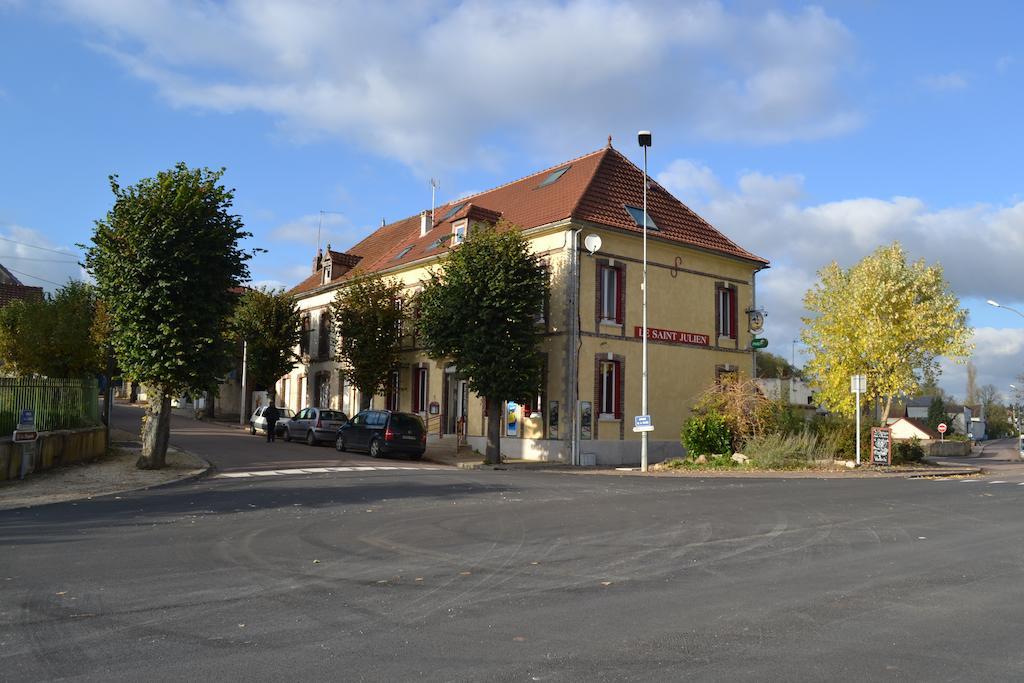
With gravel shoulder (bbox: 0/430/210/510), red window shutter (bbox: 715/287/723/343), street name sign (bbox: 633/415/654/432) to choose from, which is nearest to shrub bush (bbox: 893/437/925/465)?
red window shutter (bbox: 715/287/723/343)

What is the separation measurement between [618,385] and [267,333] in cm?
2122

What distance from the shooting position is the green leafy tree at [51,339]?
30.9 meters

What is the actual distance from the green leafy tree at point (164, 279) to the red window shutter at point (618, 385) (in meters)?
14.6

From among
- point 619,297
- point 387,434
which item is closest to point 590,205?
point 619,297

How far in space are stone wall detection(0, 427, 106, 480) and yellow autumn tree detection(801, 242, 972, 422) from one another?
95.7ft

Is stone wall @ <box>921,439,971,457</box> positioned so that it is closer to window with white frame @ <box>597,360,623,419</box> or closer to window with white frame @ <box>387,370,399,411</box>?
window with white frame @ <box>597,360,623,419</box>

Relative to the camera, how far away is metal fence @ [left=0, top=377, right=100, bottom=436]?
56.9 feet

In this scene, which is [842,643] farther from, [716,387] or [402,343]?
[402,343]

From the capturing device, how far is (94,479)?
17.6 meters

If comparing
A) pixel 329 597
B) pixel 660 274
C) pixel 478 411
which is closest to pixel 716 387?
pixel 660 274

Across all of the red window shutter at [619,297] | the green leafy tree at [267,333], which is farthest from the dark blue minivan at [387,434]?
the green leafy tree at [267,333]

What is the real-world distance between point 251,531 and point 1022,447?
5550 cm

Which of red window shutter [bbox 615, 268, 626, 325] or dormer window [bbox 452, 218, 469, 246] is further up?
dormer window [bbox 452, 218, 469, 246]

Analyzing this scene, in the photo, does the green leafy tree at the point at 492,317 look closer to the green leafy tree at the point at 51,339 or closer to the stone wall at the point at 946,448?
the green leafy tree at the point at 51,339
